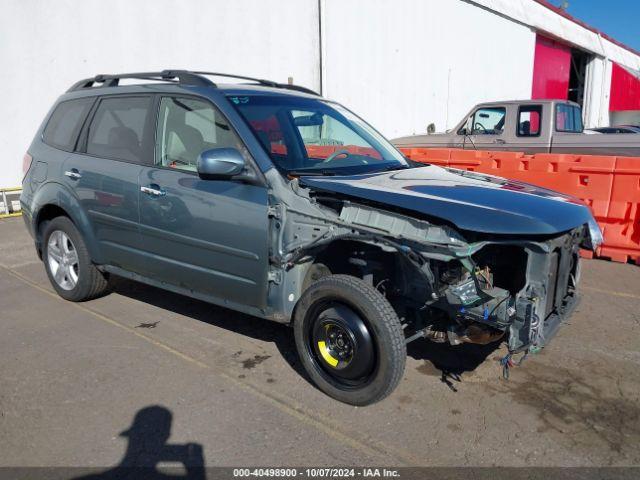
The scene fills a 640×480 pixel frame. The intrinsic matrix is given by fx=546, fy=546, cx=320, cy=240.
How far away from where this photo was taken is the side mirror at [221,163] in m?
3.37

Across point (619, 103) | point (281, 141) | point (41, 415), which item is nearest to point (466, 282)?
point (281, 141)

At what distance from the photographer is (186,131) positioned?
159 inches

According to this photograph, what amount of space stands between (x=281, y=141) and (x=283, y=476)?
2.21m

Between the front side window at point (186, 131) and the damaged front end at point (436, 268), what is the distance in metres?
0.86

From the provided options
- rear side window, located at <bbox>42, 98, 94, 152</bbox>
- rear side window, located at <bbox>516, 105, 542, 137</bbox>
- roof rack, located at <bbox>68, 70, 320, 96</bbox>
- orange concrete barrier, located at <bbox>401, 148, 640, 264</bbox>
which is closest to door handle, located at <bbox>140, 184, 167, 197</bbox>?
roof rack, located at <bbox>68, 70, 320, 96</bbox>

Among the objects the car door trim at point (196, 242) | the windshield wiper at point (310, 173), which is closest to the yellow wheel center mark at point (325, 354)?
the car door trim at point (196, 242)

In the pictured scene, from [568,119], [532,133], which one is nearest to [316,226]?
[532,133]

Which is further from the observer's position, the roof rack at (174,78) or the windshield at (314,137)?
the roof rack at (174,78)

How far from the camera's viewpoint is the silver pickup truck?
29.2ft

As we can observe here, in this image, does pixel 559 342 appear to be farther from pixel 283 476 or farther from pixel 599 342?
pixel 283 476

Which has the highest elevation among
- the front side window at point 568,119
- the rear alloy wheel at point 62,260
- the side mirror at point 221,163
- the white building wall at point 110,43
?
the white building wall at point 110,43

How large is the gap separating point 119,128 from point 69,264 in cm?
144

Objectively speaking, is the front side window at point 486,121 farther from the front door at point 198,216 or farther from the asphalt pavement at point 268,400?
the front door at point 198,216

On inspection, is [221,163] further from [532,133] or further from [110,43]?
[110,43]
